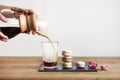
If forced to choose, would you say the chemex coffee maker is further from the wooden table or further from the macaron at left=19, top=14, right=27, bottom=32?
the wooden table

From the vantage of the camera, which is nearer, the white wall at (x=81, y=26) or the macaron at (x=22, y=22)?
the macaron at (x=22, y=22)

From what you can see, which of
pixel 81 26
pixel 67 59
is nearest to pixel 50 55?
pixel 67 59

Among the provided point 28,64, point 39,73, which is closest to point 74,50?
point 28,64

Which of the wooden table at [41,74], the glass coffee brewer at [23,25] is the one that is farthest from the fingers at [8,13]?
the wooden table at [41,74]

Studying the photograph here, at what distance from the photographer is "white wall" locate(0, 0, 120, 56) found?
1751 mm

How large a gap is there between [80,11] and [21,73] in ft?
2.28

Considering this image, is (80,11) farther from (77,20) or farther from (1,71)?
(1,71)

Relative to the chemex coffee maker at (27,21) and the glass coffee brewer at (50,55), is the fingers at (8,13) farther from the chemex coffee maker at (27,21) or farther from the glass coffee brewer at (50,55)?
the glass coffee brewer at (50,55)

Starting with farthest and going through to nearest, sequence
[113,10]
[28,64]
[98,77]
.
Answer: [113,10], [28,64], [98,77]

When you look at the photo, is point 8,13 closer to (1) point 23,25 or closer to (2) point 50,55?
(1) point 23,25

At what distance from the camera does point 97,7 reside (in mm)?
1748

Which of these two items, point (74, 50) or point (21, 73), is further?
point (74, 50)

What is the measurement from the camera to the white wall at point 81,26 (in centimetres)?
175

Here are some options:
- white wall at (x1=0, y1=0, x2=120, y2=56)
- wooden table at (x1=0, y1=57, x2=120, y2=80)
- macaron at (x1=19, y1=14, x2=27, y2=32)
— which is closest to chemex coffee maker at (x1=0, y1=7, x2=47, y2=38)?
macaron at (x1=19, y1=14, x2=27, y2=32)
